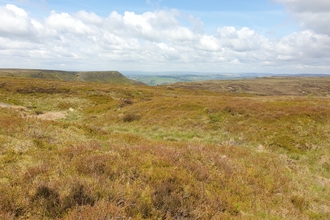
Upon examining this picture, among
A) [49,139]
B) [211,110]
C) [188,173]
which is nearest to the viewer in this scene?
[188,173]

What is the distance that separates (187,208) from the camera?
5730 mm

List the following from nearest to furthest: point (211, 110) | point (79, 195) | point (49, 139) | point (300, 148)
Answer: point (79, 195) < point (49, 139) < point (300, 148) < point (211, 110)

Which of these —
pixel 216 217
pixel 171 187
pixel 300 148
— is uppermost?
pixel 171 187

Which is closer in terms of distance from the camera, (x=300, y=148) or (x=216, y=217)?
(x=216, y=217)

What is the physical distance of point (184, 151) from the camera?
1048cm

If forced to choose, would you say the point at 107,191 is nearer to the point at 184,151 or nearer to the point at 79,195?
the point at 79,195

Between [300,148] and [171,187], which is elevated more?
[171,187]

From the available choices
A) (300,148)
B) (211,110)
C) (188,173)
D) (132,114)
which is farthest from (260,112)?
(188,173)

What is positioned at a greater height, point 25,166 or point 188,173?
point 25,166

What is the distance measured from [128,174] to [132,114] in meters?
19.6

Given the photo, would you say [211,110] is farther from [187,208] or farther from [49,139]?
[187,208]

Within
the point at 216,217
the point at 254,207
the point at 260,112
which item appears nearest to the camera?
the point at 216,217

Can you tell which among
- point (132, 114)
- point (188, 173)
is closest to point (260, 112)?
point (132, 114)

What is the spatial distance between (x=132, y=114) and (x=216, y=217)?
21.2 m
